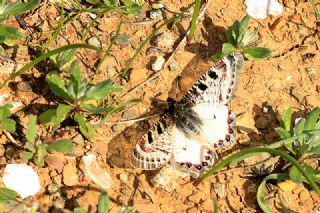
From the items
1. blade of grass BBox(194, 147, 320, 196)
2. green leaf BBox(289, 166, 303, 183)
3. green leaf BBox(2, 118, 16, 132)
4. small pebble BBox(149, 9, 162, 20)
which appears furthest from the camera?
small pebble BBox(149, 9, 162, 20)

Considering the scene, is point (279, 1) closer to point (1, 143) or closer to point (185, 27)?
point (185, 27)

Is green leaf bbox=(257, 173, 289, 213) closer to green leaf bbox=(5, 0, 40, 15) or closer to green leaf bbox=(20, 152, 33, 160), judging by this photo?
green leaf bbox=(20, 152, 33, 160)

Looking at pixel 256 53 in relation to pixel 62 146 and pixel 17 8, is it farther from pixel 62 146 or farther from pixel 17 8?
pixel 17 8

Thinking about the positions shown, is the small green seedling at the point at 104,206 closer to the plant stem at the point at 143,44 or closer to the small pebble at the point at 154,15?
the plant stem at the point at 143,44

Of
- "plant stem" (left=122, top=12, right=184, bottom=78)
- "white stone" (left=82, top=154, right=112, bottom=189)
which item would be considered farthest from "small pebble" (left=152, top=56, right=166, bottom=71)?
"white stone" (left=82, top=154, right=112, bottom=189)

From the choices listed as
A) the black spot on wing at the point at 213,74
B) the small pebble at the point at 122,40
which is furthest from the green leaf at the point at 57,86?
the black spot on wing at the point at 213,74
